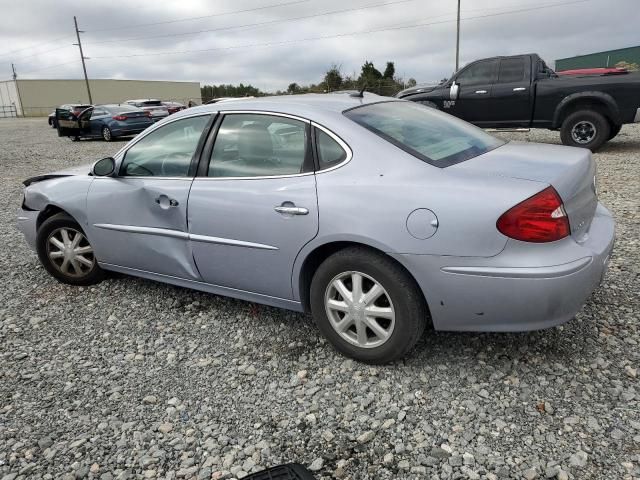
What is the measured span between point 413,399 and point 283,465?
30.6 inches

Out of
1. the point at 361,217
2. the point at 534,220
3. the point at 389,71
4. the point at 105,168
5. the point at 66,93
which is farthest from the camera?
the point at 66,93

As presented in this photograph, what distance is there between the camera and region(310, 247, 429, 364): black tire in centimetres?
259

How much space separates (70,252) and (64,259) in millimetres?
103

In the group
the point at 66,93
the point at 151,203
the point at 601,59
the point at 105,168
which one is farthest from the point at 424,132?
the point at 66,93

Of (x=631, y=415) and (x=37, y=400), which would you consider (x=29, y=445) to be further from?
(x=631, y=415)

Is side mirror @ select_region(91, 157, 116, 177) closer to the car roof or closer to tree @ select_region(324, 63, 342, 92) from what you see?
the car roof

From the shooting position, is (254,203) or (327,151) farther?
(254,203)

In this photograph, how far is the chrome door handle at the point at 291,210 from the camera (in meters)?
2.77

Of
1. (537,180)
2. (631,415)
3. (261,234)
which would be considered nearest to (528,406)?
(631,415)

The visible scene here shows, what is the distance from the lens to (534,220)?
7.67ft

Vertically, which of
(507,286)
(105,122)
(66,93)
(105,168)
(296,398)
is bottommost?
(296,398)

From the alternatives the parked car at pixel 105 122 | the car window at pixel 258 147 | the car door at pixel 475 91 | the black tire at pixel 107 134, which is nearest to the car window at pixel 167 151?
the car window at pixel 258 147

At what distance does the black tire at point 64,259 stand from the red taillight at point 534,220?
327 cm

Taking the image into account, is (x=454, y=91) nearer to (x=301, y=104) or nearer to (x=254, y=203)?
(x=301, y=104)
